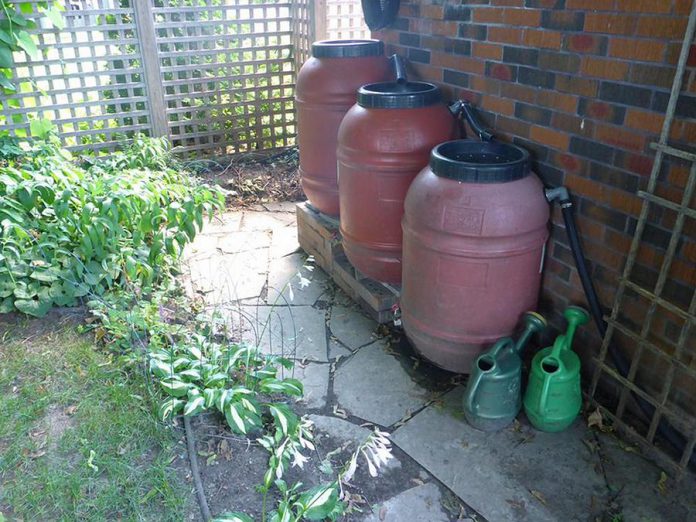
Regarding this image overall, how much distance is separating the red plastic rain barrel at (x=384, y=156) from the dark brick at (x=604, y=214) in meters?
0.70

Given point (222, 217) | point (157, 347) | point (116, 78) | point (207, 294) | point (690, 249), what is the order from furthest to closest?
point (116, 78), point (222, 217), point (207, 294), point (157, 347), point (690, 249)

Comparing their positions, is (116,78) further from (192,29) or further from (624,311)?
(624,311)

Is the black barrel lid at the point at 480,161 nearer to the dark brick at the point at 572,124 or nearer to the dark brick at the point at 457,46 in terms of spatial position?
the dark brick at the point at 572,124

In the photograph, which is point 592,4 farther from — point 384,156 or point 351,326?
point 351,326

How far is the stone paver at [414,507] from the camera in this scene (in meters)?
1.77

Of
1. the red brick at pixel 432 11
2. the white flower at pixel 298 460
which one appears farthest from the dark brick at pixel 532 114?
the white flower at pixel 298 460

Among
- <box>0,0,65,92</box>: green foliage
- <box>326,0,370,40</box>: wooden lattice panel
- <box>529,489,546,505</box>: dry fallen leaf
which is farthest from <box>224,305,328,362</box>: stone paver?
<box>326,0,370,40</box>: wooden lattice panel

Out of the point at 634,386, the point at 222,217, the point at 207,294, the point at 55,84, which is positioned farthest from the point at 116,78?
the point at 634,386

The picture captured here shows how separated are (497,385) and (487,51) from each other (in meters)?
1.38

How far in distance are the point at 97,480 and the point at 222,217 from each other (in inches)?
99.5

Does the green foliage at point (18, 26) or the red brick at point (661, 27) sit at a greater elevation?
the red brick at point (661, 27)

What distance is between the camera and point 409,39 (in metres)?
2.96

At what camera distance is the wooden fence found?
14.2ft

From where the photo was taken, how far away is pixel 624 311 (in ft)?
6.66
